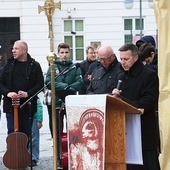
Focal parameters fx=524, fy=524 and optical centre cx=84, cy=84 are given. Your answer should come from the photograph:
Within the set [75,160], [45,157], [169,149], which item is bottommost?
[45,157]

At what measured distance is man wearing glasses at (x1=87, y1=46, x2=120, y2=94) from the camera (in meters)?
6.06

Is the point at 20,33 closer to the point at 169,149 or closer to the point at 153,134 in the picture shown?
the point at 153,134

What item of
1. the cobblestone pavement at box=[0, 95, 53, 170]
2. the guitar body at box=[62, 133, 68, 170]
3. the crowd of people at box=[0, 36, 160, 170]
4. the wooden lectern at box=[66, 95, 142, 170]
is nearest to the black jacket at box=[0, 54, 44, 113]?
the crowd of people at box=[0, 36, 160, 170]

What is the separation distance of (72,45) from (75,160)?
21.6m

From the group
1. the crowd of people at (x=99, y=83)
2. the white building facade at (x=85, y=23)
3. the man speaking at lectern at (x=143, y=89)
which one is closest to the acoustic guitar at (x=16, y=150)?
the crowd of people at (x=99, y=83)

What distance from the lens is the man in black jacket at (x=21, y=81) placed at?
7.26 meters

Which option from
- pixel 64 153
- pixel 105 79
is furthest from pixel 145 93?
pixel 64 153

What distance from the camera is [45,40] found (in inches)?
1014

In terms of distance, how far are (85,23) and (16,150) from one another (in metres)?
19.3

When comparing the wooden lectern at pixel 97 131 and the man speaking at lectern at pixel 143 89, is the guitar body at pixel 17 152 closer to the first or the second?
the man speaking at lectern at pixel 143 89

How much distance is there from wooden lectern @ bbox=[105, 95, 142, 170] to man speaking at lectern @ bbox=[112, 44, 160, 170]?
0.58 m

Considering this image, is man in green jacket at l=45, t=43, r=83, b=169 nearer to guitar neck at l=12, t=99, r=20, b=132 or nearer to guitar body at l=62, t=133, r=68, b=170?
guitar body at l=62, t=133, r=68, b=170

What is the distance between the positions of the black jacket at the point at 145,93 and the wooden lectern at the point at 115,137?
20.8 inches

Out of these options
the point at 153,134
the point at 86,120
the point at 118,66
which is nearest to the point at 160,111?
the point at 86,120
